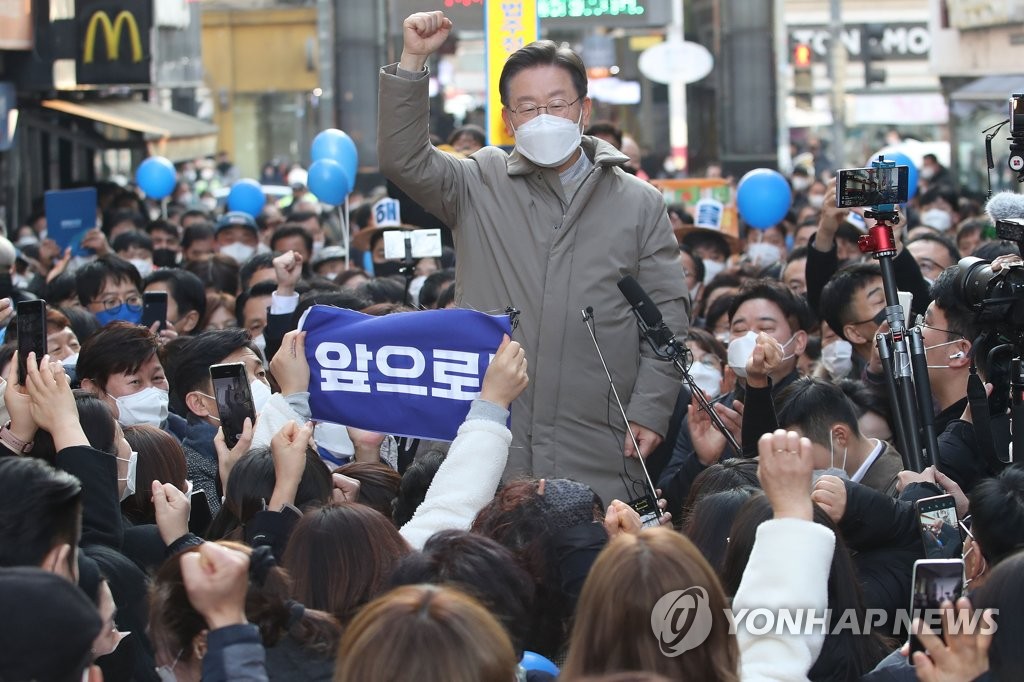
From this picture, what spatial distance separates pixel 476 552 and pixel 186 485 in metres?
1.59

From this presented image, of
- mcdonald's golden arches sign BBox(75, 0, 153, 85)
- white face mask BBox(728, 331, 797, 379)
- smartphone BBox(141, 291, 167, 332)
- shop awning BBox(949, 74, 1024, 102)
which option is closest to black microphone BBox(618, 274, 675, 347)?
white face mask BBox(728, 331, 797, 379)

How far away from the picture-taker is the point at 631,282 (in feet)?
14.7

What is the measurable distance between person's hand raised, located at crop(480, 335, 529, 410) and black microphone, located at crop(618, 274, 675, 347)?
2.08 feet

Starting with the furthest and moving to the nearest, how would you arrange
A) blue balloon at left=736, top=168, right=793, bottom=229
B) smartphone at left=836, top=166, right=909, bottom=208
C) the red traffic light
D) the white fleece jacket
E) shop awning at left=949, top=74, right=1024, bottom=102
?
the red traffic light, shop awning at left=949, top=74, right=1024, bottom=102, blue balloon at left=736, top=168, right=793, bottom=229, smartphone at left=836, top=166, right=909, bottom=208, the white fleece jacket

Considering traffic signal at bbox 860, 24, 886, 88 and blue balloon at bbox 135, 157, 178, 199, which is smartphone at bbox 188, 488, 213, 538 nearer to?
blue balloon at bbox 135, 157, 178, 199

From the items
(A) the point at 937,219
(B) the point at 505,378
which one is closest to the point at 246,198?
(A) the point at 937,219

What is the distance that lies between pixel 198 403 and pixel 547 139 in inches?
75.0

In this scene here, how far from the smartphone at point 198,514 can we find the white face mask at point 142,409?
3.46ft

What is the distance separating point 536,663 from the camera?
3227mm

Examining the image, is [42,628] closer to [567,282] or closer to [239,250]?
[567,282]

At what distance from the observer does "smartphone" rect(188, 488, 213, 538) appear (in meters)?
4.49

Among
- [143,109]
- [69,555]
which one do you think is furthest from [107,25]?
[69,555]

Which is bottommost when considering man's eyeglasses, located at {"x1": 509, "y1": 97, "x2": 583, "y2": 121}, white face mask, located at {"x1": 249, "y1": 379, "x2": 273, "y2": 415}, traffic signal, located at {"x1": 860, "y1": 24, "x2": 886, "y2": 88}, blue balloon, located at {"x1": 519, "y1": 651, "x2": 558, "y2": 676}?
blue balloon, located at {"x1": 519, "y1": 651, "x2": 558, "y2": 676}

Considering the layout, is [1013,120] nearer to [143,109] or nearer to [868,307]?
[868,307]
